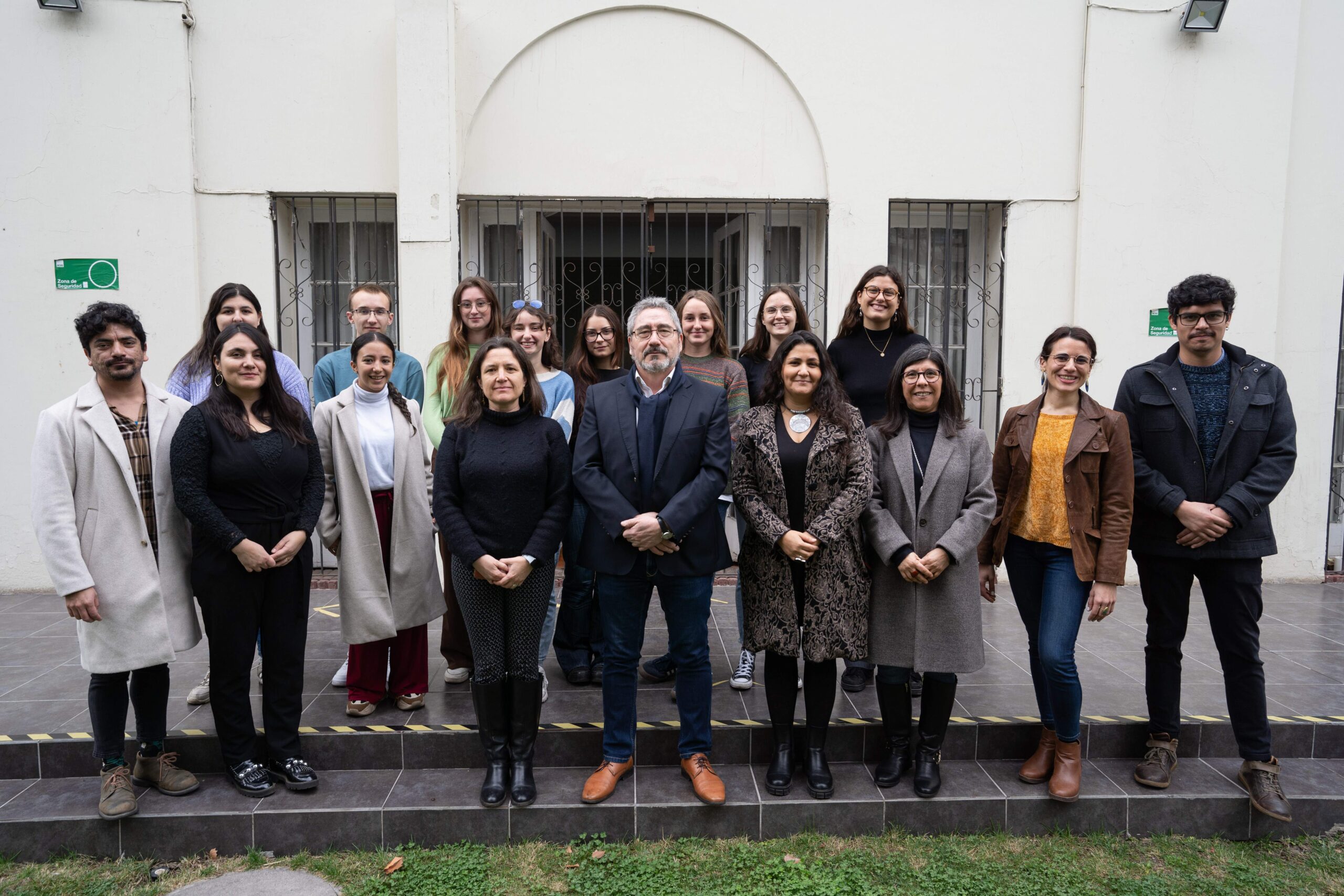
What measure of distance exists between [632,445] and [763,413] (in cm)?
57

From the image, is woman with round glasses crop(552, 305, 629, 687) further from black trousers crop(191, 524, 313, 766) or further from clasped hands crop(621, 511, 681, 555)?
black trousers crop(191, 524, 313, 766)

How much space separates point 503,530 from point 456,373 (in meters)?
1.10

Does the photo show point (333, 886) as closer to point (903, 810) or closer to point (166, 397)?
point (166, 397)

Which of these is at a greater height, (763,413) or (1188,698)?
(763,413)

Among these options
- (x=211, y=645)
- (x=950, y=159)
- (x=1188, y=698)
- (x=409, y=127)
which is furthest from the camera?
(x=950, y=159)

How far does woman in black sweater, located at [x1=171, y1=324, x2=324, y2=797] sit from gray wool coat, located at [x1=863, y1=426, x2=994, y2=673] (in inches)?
92.8

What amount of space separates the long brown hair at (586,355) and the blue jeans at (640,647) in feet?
3.64

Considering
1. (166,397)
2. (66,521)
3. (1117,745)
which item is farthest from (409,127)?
(1117,745)

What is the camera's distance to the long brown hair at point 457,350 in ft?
12.9

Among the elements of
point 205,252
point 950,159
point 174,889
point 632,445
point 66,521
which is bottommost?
point 174,889

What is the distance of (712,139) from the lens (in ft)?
19.4

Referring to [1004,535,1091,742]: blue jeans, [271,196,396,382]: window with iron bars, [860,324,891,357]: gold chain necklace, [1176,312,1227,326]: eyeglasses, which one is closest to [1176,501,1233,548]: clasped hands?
[1004,535,1091,742]: blue jeans

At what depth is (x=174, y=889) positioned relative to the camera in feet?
9.64

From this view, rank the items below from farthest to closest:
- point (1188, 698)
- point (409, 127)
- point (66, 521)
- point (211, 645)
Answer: point (409, 127) → point (1188, 698) → point (211, 645) → point (66, 521)
